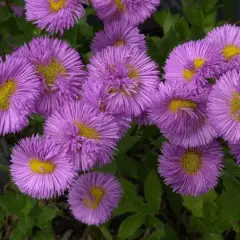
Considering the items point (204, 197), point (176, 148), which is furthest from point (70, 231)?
point (176, 148)

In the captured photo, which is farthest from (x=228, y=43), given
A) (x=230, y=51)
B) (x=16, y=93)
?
(x=16, y=93)

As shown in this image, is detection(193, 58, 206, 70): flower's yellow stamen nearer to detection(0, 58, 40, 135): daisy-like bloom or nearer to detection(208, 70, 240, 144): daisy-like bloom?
detection(208, 70, 240, 144): daisy-like bloom

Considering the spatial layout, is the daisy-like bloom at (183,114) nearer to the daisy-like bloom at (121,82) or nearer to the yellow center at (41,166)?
the daisy-like bloom at (121,82)

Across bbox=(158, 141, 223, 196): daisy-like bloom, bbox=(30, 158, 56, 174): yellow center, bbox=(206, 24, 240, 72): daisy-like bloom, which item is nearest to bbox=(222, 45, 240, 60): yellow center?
bbox=(206, 24, 240, 72): daisy-like bloom

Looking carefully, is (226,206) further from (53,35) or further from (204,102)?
(53,35)

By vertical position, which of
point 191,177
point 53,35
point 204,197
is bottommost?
point 204,197

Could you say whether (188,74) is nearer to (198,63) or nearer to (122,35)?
(198,63)
